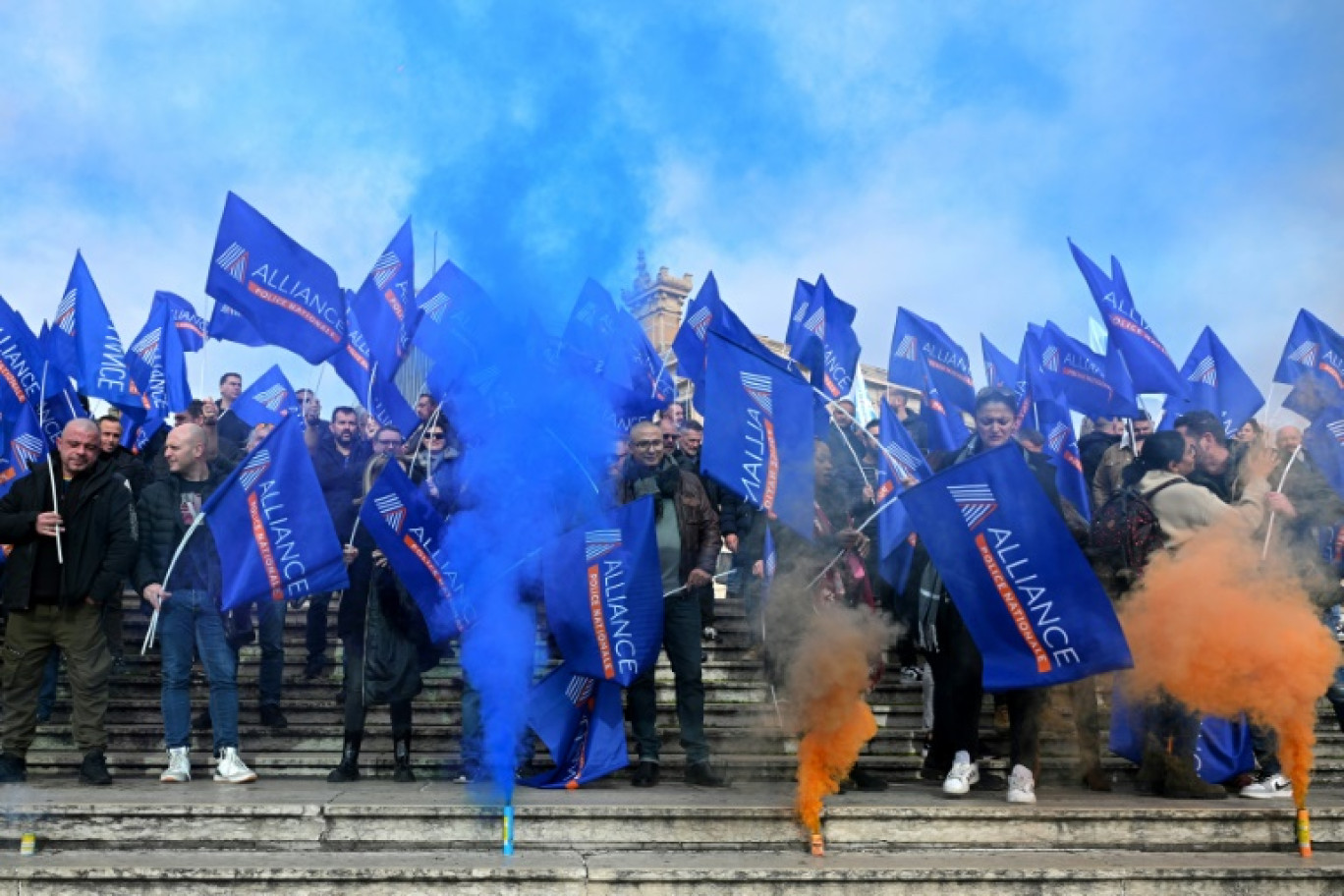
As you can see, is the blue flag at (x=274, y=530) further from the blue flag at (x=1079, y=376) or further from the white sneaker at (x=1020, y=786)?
the blue flag at (x=1079, y=376)

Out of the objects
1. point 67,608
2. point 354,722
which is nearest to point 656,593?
point 354,722

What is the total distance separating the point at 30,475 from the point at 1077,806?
22.1 ft

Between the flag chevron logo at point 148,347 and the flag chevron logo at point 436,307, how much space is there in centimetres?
569

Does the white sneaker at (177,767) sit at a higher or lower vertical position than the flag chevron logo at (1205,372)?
lower

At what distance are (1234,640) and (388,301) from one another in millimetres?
7869

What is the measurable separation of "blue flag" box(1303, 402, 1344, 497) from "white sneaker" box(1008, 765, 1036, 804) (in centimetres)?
461

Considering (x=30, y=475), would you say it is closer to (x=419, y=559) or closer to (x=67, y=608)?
(x=67, y=608)

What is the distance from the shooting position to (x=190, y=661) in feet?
23.5

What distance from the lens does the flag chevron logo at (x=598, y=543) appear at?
6.53m

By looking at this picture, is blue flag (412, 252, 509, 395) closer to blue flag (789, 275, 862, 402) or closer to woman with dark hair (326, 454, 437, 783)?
woman with dark hair (326, 454, 437, 783)

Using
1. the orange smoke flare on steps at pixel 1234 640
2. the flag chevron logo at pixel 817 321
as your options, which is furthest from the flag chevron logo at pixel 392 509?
the flag chevron logo at pixel 817 321

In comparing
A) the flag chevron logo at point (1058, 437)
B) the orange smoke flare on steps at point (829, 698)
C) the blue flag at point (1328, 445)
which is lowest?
the orange smoke flare on steps at point (829, 698)

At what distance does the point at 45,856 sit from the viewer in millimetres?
5465

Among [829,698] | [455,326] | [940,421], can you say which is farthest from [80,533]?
[940,421]
